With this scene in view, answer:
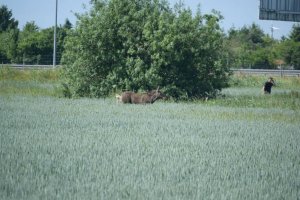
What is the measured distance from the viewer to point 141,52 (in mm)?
27047

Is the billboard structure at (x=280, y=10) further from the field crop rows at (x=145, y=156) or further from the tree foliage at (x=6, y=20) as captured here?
the tree foliage at (x=6, y=20)

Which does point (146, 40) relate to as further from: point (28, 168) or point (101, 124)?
point (28, 168)

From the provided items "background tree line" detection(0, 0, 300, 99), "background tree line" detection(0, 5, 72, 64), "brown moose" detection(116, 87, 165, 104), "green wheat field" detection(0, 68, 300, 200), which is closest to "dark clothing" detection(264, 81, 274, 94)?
"background tree line" detection(0, 0, 300, 99)

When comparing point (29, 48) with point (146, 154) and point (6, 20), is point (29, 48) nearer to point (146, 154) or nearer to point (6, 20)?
point (6, 20)

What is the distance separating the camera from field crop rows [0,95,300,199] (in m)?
8.05

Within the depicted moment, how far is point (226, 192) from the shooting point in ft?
26.3

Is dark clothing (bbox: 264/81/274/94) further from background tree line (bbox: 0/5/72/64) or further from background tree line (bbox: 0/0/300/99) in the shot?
background tree line (bbox: 0/5/72/64)

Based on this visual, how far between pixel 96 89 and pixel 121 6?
3.85 m

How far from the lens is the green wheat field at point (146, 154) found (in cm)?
808

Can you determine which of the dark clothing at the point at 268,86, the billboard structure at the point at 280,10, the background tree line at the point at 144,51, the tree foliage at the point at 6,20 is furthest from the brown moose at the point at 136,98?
the tree foliage at the point at 6,20

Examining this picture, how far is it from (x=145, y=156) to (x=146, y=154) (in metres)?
0.27

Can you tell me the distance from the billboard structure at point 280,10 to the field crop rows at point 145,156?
15.7 m

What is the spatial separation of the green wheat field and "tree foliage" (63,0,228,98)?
642cm

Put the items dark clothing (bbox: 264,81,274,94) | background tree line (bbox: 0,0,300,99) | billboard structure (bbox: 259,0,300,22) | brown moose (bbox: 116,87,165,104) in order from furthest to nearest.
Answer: billboard structure (bbox: 259,0,300,22), dark clothing (bbox: 264,81,274,94), background tree line (bbox: 0,0,300,99), brown moose (bbox: 116,87,165,104)
